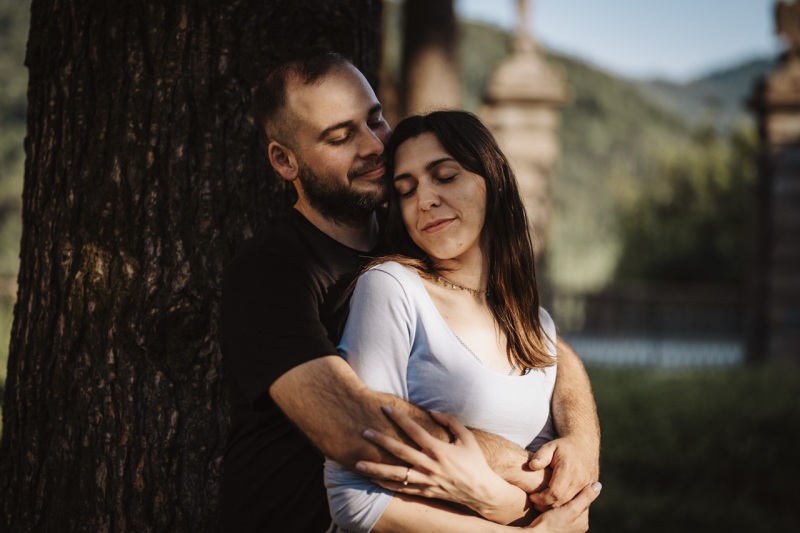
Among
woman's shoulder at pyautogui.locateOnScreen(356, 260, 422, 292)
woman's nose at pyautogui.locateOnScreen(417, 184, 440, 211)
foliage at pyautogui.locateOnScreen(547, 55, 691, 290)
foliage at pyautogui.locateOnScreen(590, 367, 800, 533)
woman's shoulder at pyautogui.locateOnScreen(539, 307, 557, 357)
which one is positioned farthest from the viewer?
foliage at pyautogui.locateOnScreen(547, 55, 691, 290)

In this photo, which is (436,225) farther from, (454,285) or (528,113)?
(528,113)

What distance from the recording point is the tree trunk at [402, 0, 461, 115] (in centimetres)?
779

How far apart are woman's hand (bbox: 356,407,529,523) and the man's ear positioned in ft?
2.72

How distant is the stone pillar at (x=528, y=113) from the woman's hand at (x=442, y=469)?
9831mm

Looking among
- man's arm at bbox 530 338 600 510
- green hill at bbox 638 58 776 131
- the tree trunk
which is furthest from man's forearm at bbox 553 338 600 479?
green hill at bbox 638 58 776 131

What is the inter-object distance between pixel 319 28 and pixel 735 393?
7.11 meters

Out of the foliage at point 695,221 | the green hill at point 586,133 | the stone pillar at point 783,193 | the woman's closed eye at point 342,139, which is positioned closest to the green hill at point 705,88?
the green hill at point 586,133

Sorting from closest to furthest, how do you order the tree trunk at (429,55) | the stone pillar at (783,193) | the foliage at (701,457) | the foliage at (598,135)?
the foliage at (701,457) < the tree trunk at (429,55) < the stone pillar at (783,193) < the foliage at (598,135)

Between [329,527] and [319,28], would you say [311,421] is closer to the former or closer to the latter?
[329,527]

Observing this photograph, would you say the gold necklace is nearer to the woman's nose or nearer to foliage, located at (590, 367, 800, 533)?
the woman's nose

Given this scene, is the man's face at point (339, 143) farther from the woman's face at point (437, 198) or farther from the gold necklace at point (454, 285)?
the gold necklace at point (454, 285)

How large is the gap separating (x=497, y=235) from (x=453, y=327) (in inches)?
15.0

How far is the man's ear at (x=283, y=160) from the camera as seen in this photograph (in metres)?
2.52

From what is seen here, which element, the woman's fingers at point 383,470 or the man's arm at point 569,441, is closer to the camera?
the woman's fingers at point 383,470
